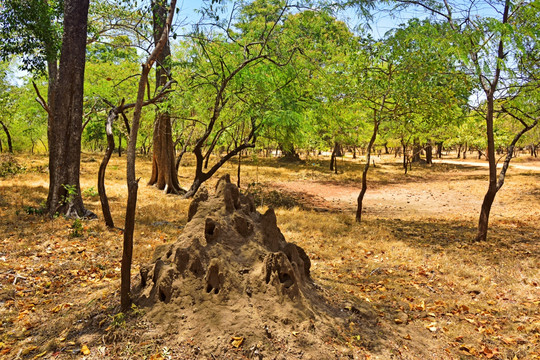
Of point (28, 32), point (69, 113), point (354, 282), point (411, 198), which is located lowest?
point (354, 282)

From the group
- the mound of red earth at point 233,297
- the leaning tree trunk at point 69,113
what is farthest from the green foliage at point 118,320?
the leaning tree trunk at point 69,113

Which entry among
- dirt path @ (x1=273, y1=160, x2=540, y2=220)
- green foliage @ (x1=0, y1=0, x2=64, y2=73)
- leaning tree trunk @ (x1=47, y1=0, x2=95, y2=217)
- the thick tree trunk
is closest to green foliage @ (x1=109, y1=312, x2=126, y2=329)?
leaning tree trunk @ (x1=47, y1=0, x2=95, y2=217)

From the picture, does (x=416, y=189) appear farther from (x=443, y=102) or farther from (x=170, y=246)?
(x=170, y=246)

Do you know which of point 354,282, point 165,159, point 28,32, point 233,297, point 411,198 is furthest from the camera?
point 411,198

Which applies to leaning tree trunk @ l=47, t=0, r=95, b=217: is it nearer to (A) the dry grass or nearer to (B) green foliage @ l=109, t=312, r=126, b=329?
(A) the dry grass

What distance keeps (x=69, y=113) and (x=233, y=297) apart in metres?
7.70

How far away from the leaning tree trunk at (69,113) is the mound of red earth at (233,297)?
552 cm

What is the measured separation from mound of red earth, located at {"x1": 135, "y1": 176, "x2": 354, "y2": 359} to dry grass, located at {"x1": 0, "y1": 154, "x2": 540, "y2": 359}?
277mm

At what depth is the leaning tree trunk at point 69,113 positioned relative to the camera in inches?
341

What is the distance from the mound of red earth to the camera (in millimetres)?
3729

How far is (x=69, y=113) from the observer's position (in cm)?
895

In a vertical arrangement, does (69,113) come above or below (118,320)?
above

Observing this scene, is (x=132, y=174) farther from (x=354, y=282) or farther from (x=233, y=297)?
(x=354, y=282)

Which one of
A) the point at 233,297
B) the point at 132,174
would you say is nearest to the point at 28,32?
the point at 132,174
